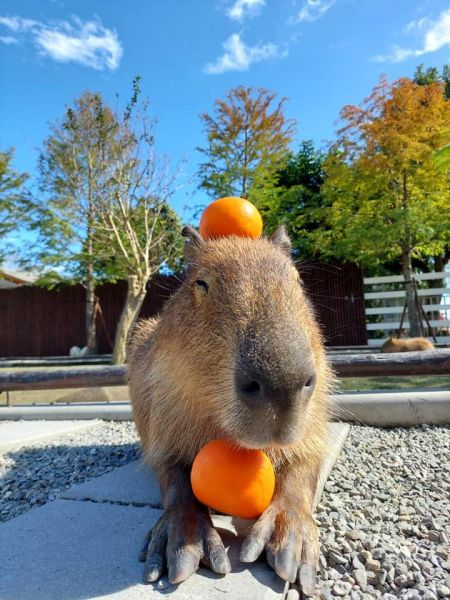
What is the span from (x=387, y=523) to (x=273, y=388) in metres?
1.22

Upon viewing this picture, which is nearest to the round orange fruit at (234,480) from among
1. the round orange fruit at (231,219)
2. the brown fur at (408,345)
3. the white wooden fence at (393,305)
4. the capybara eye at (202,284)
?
the capybara eye at (202,284)

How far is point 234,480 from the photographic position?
5.14 ft

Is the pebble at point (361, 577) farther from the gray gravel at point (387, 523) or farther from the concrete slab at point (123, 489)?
the concrete slab at point (123, 489)

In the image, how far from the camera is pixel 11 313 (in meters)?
19.7

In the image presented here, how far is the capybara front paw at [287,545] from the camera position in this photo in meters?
1.38

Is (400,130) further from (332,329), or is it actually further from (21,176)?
(21,176)

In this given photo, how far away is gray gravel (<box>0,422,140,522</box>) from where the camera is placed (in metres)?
2.57

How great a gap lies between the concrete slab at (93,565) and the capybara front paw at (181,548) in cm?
3

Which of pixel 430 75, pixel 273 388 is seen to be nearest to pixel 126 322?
pixel 273 388

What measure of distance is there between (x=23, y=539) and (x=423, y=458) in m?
2.45

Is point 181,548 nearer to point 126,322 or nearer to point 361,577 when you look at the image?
point 361,577

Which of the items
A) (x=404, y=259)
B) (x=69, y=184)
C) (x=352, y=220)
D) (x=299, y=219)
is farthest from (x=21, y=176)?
(x=404, y=259)

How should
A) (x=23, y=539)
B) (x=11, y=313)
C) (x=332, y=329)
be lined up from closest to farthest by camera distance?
(x=23, y=539) → (x=332, y=329) → (x=11, y=313)

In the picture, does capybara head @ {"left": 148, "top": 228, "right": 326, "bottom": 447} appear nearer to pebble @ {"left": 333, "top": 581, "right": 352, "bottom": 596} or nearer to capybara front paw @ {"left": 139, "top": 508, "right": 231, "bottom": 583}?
capybara front paw @ {"left": 139, "top": 508, "right": 231, "bottom": 583}
